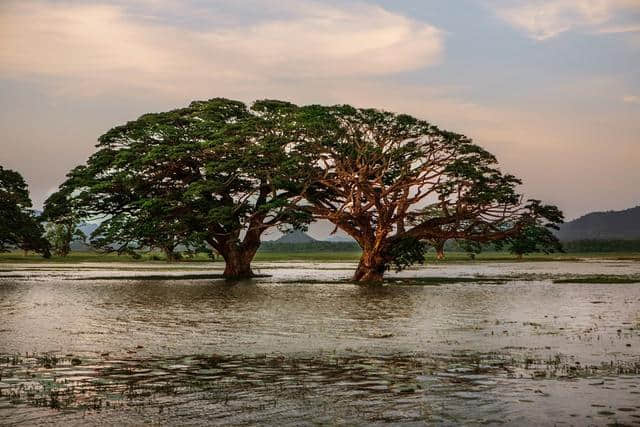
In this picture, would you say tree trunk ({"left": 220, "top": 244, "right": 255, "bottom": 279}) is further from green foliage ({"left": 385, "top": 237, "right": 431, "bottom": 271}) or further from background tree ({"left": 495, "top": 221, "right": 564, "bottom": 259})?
background tree ({"left": 495, "top": 221, "right": 564, "bottom": 259})

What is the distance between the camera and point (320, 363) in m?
19.5

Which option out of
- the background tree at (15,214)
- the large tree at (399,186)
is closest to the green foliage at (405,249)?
the large tree at (399,186)

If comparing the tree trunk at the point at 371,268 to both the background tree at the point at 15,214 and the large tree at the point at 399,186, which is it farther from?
the background tree at the point at 15,214

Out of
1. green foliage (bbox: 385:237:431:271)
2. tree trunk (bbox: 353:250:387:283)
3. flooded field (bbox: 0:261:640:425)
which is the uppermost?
green foliage (bbox: 385:237:431:271)

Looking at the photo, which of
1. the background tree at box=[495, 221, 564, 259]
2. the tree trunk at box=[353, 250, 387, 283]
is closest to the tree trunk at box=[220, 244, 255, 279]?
the tree trunk at box=[353, 250, 387, 283]

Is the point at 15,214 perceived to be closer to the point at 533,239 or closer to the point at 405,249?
the point at 405,249

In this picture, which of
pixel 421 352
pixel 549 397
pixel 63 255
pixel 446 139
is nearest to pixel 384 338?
pixel 421 352

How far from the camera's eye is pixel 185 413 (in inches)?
530

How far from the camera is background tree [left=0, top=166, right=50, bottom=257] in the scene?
222ft

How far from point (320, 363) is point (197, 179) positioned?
2015 inches

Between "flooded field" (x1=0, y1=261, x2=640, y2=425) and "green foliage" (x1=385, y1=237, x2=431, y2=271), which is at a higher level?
"green foliage" (x1=385, y1=237, x2=431, y2=271)

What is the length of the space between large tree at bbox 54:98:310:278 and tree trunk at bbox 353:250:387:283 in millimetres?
7521

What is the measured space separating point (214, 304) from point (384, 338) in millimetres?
16654

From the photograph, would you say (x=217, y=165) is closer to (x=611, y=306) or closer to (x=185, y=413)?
(x=611, y=306)
